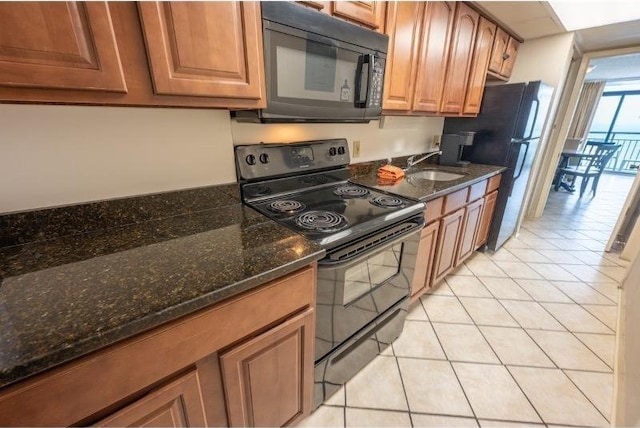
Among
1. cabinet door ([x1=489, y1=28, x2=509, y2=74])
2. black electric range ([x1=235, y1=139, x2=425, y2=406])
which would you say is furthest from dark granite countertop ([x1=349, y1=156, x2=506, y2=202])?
cabinet door ([x1=489, y1=28, x2=509, y2=74])

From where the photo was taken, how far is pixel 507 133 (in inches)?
87.6

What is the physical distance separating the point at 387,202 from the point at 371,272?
37 centimetres

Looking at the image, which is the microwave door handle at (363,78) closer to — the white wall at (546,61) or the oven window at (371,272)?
the oven window at (371,272)

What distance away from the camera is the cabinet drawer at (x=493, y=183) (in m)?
2.22

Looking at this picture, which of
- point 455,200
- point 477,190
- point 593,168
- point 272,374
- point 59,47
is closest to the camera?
point 59,47

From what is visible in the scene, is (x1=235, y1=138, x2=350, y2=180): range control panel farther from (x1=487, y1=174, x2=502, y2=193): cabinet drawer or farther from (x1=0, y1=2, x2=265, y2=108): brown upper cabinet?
(x1=487, y1=174, x2=502, y2=193): cabinet drawer

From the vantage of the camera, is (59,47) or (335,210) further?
(335,210)

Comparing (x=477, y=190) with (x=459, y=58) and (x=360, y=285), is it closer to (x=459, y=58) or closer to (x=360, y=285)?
(x=459, y=58)

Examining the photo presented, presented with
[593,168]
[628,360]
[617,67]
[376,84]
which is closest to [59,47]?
[376,84]

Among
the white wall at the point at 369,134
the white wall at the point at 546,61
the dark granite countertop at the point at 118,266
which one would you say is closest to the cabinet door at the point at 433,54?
the white wall at the point at 369,134

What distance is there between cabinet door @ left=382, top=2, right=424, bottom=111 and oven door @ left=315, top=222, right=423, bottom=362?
775 mm

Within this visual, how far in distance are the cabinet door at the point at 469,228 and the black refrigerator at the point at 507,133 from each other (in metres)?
0.45

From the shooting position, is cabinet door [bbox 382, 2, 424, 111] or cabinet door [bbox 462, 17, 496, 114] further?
cabinet door [bbox 462, 17, 496, 114]

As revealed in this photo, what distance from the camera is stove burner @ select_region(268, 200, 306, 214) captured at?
46.1 inches
